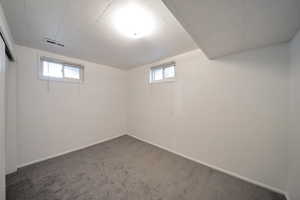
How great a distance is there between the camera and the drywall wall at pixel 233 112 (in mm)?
1509

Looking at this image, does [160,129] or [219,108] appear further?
[160,129]

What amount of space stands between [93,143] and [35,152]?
116cm

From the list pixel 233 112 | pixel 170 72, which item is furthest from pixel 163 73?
pixel 233 112

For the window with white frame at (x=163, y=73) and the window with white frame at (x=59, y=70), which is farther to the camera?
the window with white frame at (x=163, y=73)

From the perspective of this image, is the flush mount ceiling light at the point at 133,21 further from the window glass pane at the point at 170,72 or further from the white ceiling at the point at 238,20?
the window glass pane at the point at 170,72

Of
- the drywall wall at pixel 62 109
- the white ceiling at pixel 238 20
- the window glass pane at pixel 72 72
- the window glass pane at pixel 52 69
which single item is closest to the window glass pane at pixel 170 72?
the white ceiling at pixel 238 20

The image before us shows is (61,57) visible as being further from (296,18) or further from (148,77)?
(296,18)

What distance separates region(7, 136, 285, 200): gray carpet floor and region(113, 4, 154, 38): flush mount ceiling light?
2.37 meters

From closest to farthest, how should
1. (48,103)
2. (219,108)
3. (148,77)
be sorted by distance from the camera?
1. (219,108)
2. (48,103)
3. (148,77)

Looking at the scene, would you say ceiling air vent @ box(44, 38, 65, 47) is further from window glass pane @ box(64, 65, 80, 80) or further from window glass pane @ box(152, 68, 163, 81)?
window glass pane @ box(152, 68, 163, 81)

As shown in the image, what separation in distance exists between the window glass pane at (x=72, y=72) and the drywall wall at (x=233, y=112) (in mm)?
2241

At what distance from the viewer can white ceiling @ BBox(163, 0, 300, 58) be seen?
0.89 meters

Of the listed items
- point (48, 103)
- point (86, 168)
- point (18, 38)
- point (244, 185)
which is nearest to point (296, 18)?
point (244, 185)

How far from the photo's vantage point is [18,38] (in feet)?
5.90
